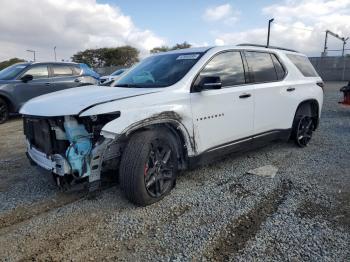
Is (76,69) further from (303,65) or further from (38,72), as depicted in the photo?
(303,65)

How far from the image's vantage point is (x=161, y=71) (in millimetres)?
4305

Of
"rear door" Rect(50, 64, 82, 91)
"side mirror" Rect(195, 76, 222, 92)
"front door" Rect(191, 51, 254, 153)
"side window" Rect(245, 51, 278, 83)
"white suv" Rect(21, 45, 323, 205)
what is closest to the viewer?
"white suv" Rect(21, 45, 323, 205)

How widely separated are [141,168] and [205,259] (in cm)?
113

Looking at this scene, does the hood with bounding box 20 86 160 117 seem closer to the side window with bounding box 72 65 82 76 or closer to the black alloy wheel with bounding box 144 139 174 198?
the black alloy wheel with bounding box 144 139 174 198

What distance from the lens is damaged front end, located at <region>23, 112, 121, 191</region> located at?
10.7 ft

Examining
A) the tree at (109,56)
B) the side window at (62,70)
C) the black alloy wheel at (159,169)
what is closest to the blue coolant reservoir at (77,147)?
the black alloy wheel at (159,169)

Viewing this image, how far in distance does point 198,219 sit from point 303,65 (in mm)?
3909

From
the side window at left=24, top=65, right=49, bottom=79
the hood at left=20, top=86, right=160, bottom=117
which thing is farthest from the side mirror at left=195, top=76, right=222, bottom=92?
the side window at left=24, top=65, right=49, bottom=79

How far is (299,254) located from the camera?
2660mm

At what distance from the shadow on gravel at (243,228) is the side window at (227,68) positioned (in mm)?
1549

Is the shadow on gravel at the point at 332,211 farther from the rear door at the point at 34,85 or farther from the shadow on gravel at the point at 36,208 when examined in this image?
the rear door at the point at 34,85

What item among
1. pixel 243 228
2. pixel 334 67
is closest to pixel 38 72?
pixel 243 228

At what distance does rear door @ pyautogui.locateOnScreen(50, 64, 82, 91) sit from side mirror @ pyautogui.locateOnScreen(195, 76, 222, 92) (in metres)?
7.20

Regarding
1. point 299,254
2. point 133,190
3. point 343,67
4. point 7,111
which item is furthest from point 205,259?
point 343,67
